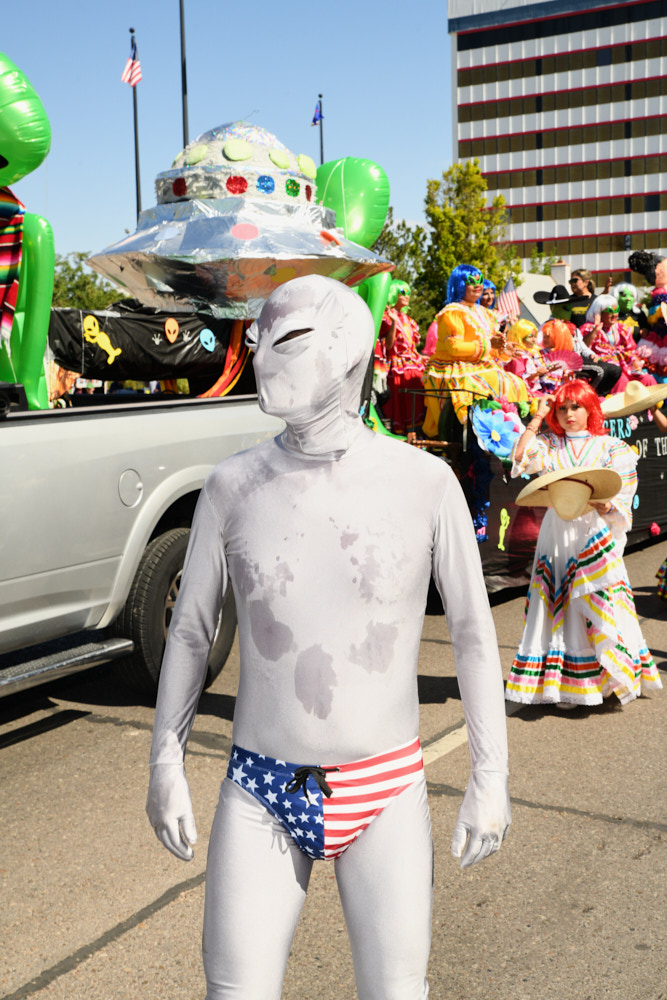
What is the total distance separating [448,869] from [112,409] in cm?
264

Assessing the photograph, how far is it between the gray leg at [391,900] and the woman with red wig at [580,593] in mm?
3545

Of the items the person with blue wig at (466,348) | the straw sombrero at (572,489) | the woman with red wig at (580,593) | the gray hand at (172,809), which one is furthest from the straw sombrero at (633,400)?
the gray hand at (172,809)

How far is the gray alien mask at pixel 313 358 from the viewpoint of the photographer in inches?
72.4

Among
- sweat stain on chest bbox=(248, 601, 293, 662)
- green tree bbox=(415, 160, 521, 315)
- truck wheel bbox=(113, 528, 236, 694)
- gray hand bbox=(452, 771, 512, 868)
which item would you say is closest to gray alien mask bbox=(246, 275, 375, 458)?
sweat stain on chest bbox=(248, 601, 293, 662)

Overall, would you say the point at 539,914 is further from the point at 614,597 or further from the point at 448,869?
the point at 614,597

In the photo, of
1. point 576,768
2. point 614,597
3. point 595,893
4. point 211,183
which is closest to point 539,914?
point 595,893

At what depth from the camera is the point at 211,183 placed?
257 inches

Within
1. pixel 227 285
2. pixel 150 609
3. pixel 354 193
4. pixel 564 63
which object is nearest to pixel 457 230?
pixel 354 193

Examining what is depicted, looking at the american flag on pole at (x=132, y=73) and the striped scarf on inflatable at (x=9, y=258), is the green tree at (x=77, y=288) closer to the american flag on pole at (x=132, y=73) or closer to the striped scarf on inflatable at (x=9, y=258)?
the american flag on pole at (x=132, y=73)

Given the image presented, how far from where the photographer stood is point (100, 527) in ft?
15.6

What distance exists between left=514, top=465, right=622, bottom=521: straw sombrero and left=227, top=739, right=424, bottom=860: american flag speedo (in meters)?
3.40

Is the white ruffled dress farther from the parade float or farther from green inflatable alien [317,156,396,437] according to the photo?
green inflatable alien [317,156,396,437]

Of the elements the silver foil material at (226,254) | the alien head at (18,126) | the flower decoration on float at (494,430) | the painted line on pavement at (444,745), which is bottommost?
the painted line on pavement at (444,745)

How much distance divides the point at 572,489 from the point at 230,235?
2.62 metres
